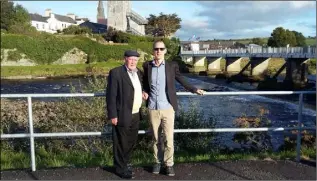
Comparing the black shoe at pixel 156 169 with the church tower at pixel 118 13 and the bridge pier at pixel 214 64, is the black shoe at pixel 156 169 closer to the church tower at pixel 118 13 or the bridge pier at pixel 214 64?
the bridge pier at pixel 214 64

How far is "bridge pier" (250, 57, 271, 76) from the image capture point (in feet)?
173

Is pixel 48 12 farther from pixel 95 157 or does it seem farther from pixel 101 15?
pixel 95 157

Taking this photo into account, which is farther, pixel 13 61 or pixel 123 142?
pixel 13 61

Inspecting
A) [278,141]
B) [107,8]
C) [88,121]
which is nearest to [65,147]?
[88,121]

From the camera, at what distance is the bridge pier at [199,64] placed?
62.2 m

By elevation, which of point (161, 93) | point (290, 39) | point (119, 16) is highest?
point (119, 16)

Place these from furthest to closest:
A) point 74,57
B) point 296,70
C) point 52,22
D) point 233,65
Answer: point 52,22, point 233,65, point 74,57, point 296,70

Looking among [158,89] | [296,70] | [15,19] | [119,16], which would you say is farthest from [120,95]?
[119,16]

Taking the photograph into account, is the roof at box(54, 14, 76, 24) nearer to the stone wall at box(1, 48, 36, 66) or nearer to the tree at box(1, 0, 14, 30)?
the stone wall at box(1, 48, 36, 66)

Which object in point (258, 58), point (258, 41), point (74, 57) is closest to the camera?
point (258, 58)

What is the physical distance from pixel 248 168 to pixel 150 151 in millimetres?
2894

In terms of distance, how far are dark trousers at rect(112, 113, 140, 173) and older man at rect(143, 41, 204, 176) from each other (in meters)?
0.25

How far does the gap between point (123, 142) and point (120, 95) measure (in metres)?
0.68

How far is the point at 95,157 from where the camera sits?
702 centimetres
